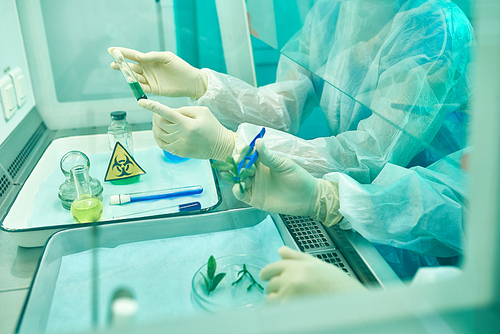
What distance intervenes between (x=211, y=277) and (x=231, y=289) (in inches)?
1.8

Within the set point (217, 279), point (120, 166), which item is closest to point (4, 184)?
point (120, 166)

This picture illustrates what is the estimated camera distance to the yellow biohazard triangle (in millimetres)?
1079

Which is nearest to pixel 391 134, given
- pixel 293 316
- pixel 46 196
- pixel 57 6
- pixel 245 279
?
pixel 245 279

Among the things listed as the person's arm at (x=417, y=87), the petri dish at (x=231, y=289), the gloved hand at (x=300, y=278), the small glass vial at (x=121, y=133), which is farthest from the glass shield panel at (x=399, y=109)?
the small glass vial at (x=121, y=133)

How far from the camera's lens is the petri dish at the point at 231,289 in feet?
2.05

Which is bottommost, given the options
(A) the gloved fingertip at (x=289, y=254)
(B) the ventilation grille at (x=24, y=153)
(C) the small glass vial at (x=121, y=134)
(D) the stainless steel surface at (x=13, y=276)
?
(D) the stainless steel surface at (x=13, y=276)

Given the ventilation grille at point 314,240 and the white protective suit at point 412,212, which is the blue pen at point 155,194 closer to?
the ventilation grille at point 314,240

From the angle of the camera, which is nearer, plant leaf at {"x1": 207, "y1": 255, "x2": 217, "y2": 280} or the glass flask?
plant leaf at {"x1": 207, "y1": 255, "x2": 217, "y2": 280}

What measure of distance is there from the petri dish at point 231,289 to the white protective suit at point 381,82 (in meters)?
0.39

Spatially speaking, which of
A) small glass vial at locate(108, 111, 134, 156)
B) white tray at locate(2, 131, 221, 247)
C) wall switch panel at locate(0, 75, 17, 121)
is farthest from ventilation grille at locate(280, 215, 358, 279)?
wall switch panel at locate(0, 75, 17, 121)

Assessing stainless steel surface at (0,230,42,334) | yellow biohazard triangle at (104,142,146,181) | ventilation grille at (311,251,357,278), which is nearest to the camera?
stainless steel surface at (0,230,42,334)

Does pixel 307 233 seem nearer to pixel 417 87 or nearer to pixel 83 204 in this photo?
pixel 417 87

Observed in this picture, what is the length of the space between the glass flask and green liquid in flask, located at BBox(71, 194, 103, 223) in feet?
0.29

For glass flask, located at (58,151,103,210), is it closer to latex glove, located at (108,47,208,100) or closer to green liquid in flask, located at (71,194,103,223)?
green liquid in flask, located at (71,194,103,223)
